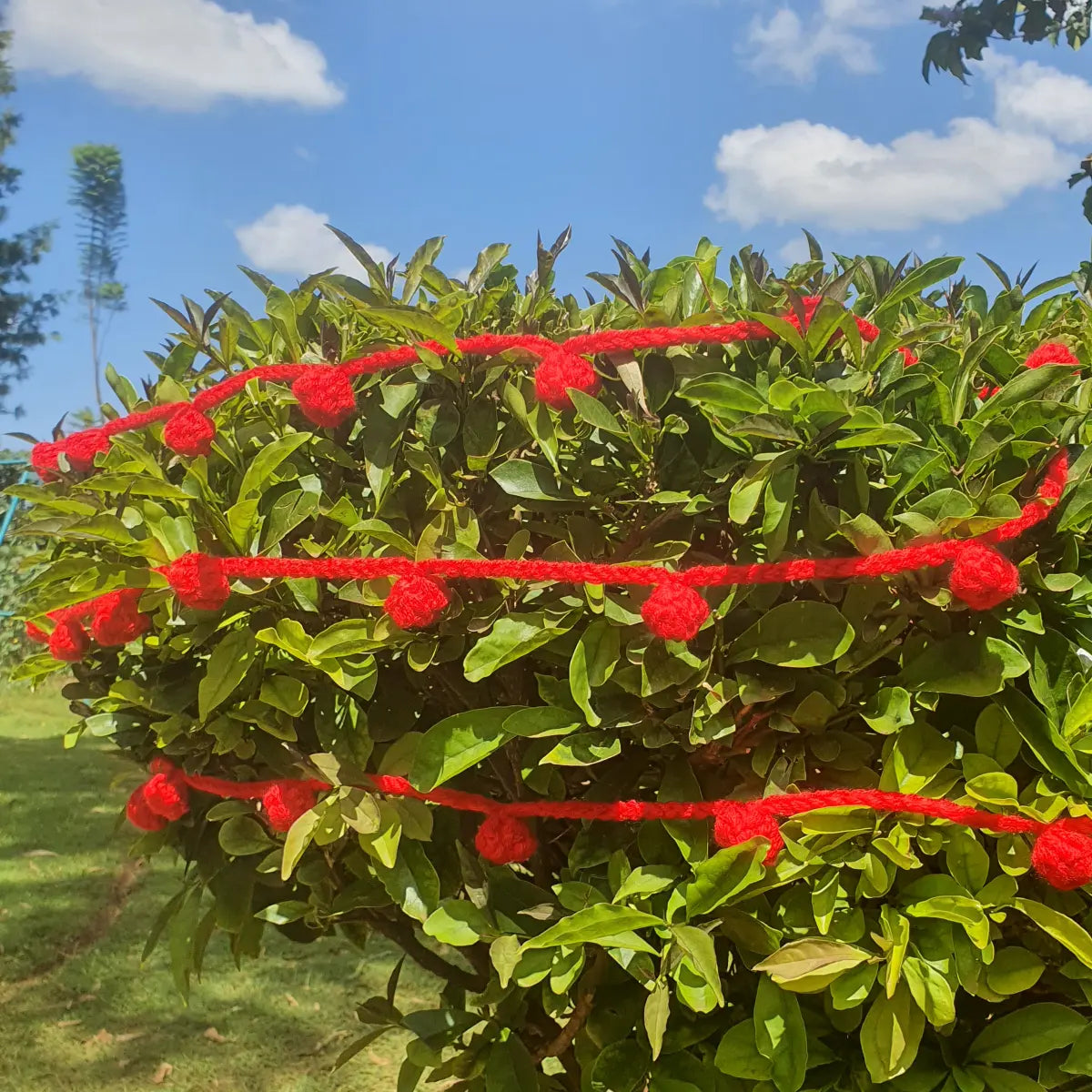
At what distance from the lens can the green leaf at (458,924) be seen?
1105 millimetres

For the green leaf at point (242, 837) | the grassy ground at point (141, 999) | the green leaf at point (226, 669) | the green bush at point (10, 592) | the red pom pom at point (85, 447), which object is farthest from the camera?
the green bush at point (10, 592)

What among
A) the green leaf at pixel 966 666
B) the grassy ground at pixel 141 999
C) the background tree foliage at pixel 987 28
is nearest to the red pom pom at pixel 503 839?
the green leaf at pixel 966 666

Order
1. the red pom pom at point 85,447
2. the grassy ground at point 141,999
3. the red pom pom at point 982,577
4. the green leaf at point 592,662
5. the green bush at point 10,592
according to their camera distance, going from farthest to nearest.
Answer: the green bush at point 10,592 < the grassy ground at point 141,999 < the red pom pom at point 85,447 < the green leaf at point 592,662 < the red pom pom at point 982,577

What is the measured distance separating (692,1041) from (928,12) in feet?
16.0

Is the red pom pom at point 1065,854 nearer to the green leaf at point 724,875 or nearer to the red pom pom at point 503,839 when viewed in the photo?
the green leaf at point 724,875

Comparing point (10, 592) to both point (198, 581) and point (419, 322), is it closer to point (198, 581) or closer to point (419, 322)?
point (198, 581)

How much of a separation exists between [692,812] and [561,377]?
18.8 inches

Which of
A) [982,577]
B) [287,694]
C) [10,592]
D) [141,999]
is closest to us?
[982,577]

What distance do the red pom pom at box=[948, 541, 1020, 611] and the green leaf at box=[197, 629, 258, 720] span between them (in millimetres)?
739

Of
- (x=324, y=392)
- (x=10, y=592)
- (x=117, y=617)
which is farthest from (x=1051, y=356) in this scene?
(x=10, y=592)

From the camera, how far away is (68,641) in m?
1.34

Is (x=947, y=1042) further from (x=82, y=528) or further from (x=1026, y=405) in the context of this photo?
(x=82, y=528)

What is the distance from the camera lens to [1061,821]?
38.3 inches

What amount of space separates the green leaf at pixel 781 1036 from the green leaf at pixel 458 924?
0.30m
